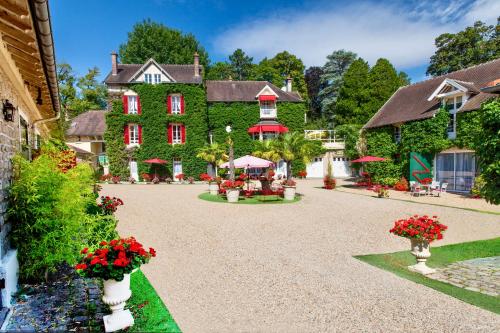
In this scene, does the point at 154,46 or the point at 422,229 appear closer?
the point at 422,229

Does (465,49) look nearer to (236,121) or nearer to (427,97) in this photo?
(427,97)

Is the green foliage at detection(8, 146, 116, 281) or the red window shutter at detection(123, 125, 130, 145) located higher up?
the red window shutter at detection(123, 125, 130, 145)

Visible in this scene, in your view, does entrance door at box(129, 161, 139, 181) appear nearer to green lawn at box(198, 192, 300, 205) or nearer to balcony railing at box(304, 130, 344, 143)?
green lawn at box(198, 192, 300, 205)

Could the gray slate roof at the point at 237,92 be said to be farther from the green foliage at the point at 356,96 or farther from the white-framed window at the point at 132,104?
the green foliage at the point at 356,96

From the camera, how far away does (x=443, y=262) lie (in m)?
6.92

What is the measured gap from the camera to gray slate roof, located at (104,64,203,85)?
28242mm

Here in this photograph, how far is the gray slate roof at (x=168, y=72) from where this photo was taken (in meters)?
28.2

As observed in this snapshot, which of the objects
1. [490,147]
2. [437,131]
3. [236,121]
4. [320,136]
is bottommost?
[490,147]

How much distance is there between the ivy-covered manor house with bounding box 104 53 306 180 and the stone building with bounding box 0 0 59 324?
22244 millimetres

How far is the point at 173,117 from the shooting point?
1126 inches

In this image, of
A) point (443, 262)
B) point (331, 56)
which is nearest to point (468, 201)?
point (443, 262)

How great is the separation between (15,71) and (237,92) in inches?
1074

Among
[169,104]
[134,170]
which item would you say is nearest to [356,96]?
[169,104]

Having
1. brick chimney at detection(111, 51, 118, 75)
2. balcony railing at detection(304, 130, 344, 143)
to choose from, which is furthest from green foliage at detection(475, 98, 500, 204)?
brick chimney at detection(111, 51, 118, 75)
